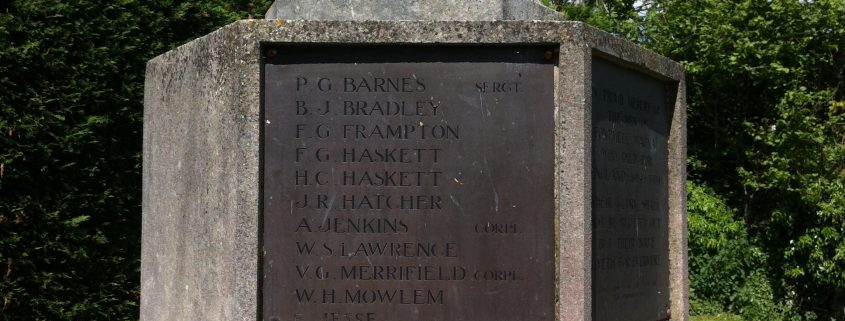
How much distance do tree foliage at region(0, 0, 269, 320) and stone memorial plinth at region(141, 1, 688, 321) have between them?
3.09 metres

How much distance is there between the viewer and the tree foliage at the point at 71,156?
6.18 metres

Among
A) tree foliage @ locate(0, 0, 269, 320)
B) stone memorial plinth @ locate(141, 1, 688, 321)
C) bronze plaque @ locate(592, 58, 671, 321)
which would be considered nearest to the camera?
stone memorial plinth @ locate(141, 1, 688, 321)

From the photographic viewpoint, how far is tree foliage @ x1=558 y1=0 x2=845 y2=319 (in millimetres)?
10516

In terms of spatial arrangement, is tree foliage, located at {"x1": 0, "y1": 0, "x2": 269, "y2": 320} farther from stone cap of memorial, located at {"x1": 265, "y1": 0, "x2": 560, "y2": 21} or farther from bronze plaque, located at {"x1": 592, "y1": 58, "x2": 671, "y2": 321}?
bronze plaque, located at {"x1": 592, "y1": 58, "x2": 671, "y2": 321}

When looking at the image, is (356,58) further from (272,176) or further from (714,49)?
(714,49)

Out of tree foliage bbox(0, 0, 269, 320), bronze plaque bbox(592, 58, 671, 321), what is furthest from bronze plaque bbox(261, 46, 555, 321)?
tree foliage bbox(0, 0, 269, 320)

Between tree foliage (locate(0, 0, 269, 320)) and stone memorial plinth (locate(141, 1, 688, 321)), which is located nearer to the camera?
stone memorial plinth (locate(141, 1, 688, 321))

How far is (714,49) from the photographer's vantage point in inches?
432

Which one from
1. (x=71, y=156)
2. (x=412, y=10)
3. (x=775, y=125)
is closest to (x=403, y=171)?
(x=412, y=10)

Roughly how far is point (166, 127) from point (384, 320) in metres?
1.50

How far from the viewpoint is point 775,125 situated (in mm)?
10922

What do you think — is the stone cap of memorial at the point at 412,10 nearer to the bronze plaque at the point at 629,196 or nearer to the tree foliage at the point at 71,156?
the bronze plaque at the point at 629,196

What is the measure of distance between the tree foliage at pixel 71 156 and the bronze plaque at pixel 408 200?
3273 mm

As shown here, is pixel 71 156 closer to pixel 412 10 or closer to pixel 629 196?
pixel 412 10
